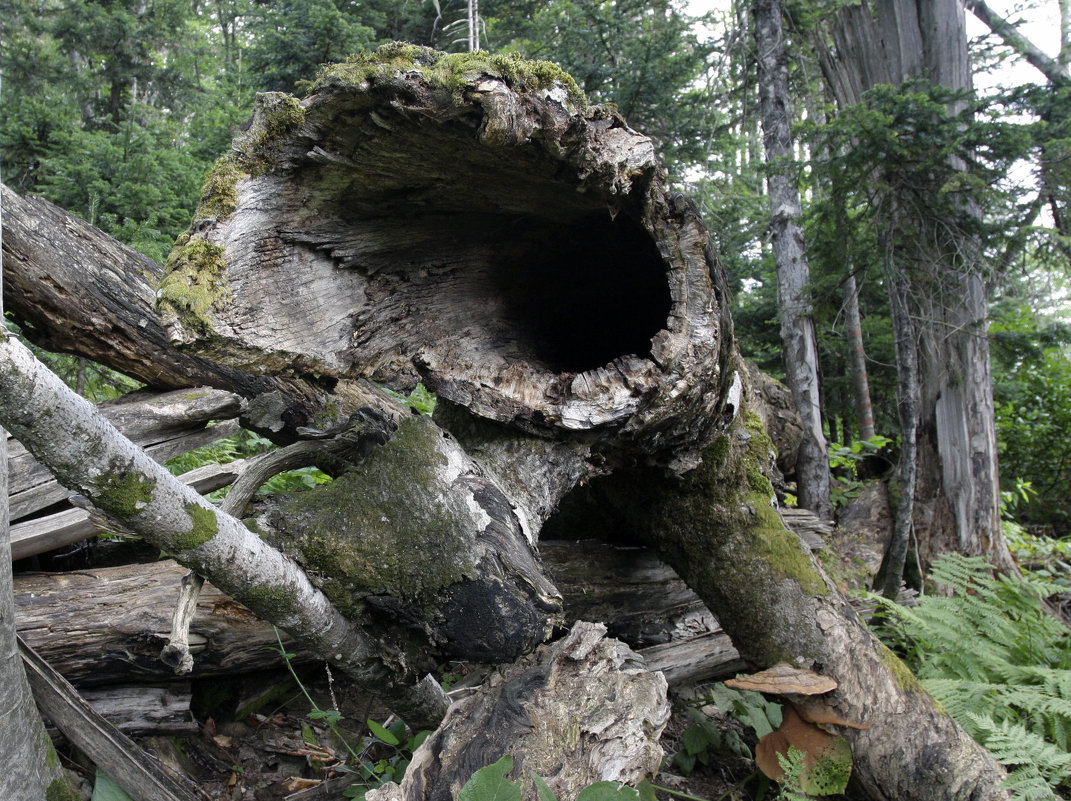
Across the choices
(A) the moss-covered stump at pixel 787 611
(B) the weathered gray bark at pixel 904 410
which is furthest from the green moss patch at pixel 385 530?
(B) the weathered gray bark at pixel 904 410

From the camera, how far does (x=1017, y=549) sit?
689cm

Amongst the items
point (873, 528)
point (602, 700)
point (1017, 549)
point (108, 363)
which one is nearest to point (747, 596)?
point (602, 700)

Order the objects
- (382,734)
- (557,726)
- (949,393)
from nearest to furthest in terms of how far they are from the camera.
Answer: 1. (557,726)
2. (382,734)
3. (949,393)

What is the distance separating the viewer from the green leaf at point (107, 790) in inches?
101

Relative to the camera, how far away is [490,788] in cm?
163

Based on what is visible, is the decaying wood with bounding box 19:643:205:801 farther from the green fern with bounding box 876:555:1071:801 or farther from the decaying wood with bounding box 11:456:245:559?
the green fern with bounding box 876:555:1071:801

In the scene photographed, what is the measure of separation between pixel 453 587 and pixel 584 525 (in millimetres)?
2239

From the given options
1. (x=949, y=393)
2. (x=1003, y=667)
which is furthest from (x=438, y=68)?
(x=949, y=393)

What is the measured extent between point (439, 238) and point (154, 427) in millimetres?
2121

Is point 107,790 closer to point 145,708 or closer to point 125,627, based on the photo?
point 145,708

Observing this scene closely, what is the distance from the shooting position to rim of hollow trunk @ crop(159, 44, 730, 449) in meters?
2.02

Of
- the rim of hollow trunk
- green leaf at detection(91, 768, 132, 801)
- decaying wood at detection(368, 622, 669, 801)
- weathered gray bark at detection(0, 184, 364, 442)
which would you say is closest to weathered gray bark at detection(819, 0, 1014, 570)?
the rim of hollow trunk

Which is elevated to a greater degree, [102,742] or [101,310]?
[101,310]

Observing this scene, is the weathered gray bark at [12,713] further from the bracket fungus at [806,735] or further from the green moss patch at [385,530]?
the bracket fungus at [806,735]
